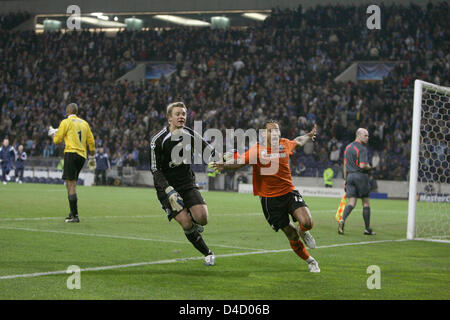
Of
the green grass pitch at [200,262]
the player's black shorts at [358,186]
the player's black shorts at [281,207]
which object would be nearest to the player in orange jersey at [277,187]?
the player's black shorts at [281,207]

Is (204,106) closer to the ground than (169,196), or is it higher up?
higher up

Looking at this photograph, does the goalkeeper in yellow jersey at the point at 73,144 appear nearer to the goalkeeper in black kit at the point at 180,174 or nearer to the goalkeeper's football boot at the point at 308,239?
the goalkeeper in black kit at the point at 180,174

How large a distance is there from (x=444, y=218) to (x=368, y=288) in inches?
506

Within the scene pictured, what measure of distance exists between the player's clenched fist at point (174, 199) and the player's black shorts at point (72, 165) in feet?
19.9

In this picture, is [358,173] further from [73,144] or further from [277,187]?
[73,144]

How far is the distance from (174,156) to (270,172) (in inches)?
51.4

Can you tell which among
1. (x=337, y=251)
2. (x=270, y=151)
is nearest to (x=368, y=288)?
(x=270, y=151)

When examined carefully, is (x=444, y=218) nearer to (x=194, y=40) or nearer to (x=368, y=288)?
(x=368, y=288)

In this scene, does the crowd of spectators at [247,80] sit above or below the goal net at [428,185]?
above

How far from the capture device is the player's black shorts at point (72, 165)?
1363 centimetres

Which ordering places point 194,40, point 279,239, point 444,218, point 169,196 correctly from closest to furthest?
1. point 169,196
2. point 279,239
3. point 444,218
4. point 194,40

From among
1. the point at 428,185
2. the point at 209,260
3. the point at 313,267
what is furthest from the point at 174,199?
the point at 428,185

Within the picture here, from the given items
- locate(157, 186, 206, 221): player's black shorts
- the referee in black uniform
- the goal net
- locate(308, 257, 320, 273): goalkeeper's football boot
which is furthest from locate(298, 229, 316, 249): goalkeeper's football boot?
the referee in black uniform

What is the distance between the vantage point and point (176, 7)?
154ft
